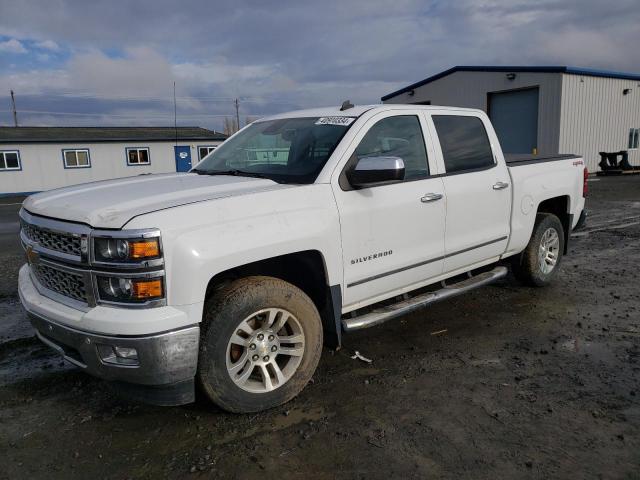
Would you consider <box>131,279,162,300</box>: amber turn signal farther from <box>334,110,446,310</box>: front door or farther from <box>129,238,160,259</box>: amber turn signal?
<box>334,110,446,310</box>: front door

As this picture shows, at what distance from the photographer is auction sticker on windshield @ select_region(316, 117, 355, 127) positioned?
388 cm

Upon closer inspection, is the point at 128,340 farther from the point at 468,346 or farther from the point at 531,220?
the point at 531,220

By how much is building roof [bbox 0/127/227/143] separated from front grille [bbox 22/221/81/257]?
23.7 meters

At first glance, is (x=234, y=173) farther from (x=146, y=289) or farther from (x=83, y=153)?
(x=83, y=153)

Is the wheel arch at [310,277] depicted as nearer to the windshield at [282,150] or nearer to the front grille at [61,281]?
the windshield at [282,150]

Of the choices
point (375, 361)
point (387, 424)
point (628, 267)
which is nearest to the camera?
point (387, 424)

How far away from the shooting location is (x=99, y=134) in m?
29.8

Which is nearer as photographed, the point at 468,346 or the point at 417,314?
the point at 468,346

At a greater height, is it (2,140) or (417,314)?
(2,140)

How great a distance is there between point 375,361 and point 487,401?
3.13 ft

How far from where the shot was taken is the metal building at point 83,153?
88.7 ft

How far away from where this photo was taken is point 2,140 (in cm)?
2608

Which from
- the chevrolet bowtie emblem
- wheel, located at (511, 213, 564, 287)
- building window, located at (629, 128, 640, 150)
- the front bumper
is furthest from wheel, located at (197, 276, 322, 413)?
building window, located at (629, 128, 640, 150)

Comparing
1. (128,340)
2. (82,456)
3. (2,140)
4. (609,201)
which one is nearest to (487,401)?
(128,340)
